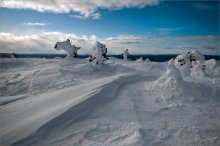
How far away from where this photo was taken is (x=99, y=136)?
475 cm

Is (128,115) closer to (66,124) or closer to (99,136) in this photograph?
(99,136)

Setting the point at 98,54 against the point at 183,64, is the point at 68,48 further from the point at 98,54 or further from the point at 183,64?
the point at 183,64

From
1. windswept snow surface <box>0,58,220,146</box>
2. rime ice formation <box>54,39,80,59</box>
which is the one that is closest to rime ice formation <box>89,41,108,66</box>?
windswept snow surface <box>0,58,220,146</box>

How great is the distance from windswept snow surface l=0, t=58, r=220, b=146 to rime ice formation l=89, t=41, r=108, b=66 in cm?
313

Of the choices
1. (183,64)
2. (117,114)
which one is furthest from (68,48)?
(117,114)

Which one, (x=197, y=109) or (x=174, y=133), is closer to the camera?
(x=174, y=133)

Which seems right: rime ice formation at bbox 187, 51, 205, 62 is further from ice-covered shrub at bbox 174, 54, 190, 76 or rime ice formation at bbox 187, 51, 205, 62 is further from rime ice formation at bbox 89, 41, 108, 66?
rime ice formation at bbox 89, 41, 108, 66

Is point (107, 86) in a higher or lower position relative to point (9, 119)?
higher

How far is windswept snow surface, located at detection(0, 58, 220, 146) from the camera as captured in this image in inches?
185

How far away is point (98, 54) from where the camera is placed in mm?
11891

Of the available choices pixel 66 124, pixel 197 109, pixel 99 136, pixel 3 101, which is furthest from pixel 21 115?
pixel 197 109

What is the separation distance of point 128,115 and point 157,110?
0.92 metres

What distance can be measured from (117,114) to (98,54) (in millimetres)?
6555

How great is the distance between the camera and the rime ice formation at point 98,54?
1184 cm
